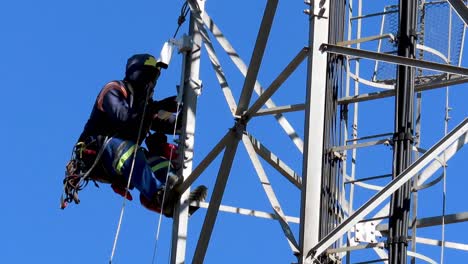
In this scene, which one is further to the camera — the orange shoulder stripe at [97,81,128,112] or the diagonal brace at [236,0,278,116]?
the orange shoulder stripe at [97,81,128,112]

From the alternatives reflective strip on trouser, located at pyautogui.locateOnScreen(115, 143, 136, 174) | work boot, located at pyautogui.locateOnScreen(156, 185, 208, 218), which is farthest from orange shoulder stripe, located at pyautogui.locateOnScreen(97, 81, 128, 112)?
work boot, located at pyautogui.locateOnScreen(156, 185, 208, 218)

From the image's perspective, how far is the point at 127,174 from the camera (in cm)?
1980

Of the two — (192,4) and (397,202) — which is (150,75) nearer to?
(192,4)

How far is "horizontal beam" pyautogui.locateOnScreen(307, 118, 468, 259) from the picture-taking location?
51.3ft

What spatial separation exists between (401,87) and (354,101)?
2.12 m

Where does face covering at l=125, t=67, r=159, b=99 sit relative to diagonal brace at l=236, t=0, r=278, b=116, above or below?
A: above

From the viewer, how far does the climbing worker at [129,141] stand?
778 inches

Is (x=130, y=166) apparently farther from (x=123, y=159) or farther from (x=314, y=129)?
(x=314, y=129)

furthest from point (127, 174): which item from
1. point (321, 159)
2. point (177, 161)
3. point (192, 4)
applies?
point (321, 159)

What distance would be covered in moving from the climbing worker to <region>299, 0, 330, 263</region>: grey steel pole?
3689mm

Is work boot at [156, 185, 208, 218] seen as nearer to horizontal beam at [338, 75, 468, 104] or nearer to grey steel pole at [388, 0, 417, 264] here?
horizontal beam at [338, 75, 468, 104]

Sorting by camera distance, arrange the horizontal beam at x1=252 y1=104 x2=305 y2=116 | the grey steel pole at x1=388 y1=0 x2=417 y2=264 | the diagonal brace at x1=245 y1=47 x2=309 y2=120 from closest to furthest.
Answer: the grey steel pole at x1=388 y1=0 x2=417 y2=264, the diagonal brace at x1=245 y1=47 x2=309 y2=120, the horizontal beam at x1=252 y1=104 x2=305 y2=116

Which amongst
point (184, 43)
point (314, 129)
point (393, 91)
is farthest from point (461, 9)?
point (184, 43)

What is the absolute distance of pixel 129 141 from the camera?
65.7 ft
